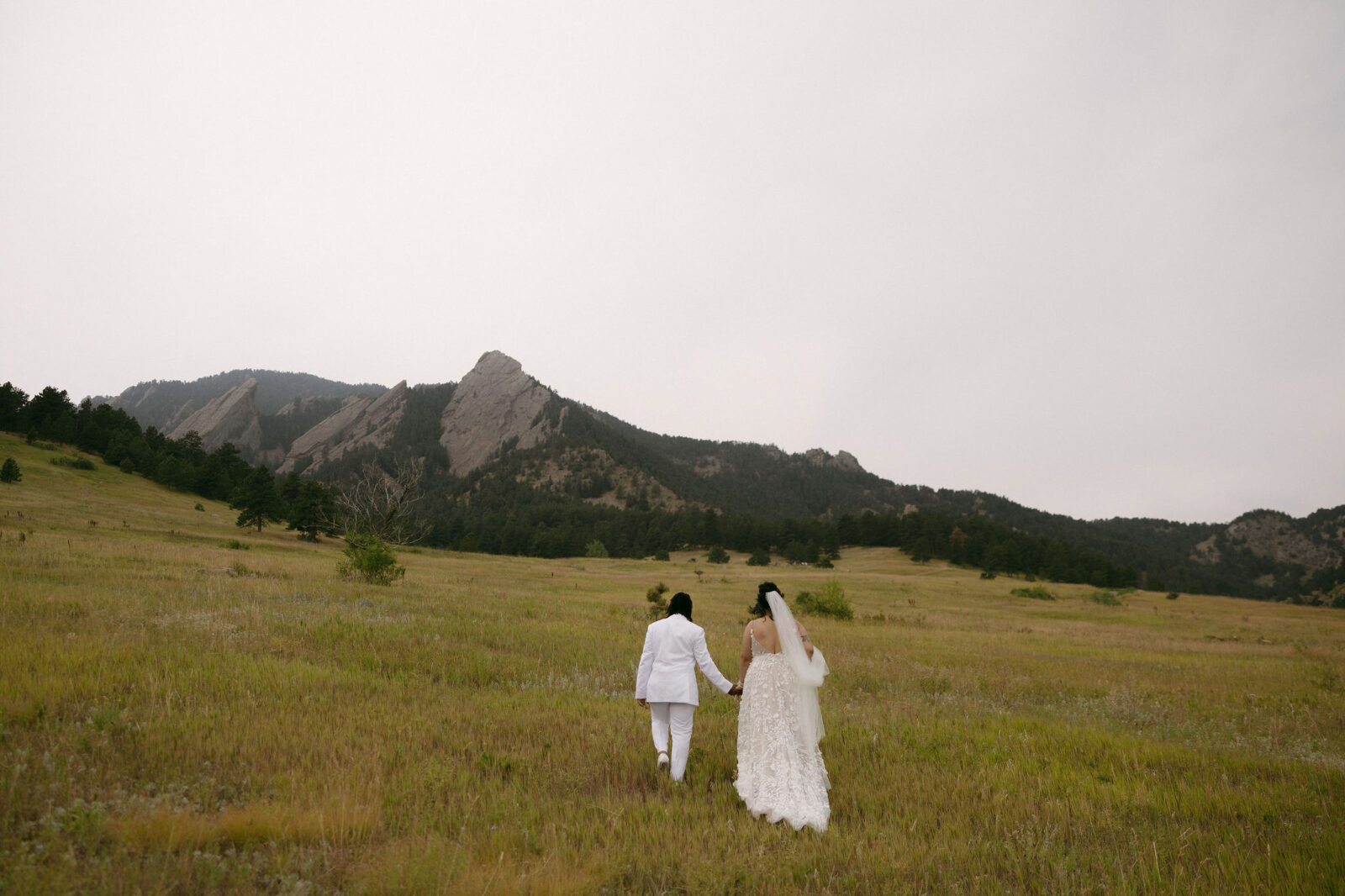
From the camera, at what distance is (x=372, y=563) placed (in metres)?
25.9

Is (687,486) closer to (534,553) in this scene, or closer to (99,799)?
(534,553)

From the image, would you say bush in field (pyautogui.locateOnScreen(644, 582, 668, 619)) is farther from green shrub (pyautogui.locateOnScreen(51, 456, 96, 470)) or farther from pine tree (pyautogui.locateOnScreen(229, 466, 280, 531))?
green shrub (pyautogui.locateOnScreen(51, 456, 96, 470))

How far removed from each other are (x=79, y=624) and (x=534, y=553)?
117 m

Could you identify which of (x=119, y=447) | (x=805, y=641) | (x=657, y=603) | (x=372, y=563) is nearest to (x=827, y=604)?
(x=657, y=603)

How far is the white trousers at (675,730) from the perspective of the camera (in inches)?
297

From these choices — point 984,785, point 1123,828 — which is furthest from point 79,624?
point 1123,828

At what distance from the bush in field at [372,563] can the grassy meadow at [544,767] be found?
8301mm

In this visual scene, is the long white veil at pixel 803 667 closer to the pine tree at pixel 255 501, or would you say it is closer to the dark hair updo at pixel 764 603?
the dark hair updo at pixel 764 603

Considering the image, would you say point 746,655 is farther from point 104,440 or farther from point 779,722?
point 104,440

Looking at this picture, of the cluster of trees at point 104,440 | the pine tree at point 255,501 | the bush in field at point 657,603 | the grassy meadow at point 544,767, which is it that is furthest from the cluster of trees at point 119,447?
the grassy meadow at point 544,767

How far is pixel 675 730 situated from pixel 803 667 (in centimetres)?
183

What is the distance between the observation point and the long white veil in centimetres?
710

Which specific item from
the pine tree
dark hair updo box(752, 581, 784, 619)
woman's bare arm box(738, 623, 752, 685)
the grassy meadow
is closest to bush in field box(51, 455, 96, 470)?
the pine tree

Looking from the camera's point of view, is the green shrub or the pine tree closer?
the pine tree
